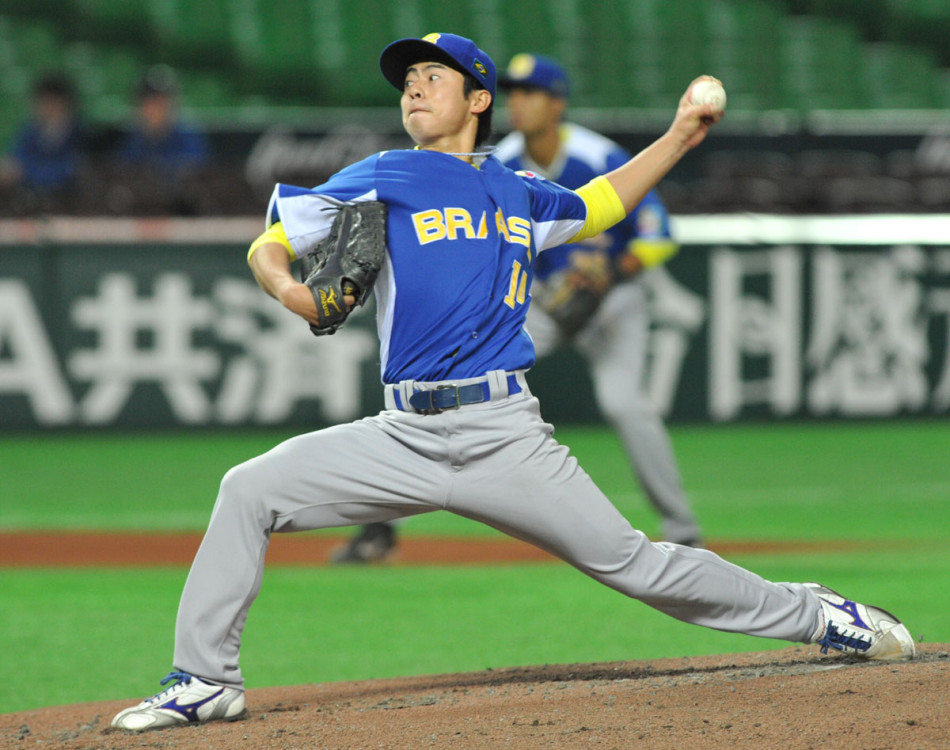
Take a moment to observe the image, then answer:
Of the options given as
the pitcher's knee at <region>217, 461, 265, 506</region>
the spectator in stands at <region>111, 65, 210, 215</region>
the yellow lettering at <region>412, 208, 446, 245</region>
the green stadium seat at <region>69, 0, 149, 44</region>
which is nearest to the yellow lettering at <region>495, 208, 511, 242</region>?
the yellow lettering at <region>412, 208, 446, 245</region>

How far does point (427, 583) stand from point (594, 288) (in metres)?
1.50

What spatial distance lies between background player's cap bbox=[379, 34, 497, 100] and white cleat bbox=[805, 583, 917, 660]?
1.60 meters

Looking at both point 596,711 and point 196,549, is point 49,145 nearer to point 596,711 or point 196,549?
point 196,549

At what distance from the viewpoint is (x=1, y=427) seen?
392 inches

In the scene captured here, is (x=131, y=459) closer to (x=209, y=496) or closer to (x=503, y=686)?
(x=209, y=496)

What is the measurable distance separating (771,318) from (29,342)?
5.27m

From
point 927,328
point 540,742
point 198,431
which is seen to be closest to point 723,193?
point 927,328

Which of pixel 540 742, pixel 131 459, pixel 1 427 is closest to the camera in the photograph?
pixel 540 742

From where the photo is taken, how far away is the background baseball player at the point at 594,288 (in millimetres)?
6121

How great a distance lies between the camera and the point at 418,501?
3.48 meters

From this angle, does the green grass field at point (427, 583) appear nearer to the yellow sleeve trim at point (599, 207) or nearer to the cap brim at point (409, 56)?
the yellow sleeve trim at point (599, 207)

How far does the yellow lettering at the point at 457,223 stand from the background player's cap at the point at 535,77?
9.28ft

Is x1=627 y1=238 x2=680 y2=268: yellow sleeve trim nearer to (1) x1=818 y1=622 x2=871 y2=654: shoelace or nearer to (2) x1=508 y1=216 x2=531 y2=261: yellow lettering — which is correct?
(2) x1=508 y1=216 x2=531 y2=261: yellow lettering

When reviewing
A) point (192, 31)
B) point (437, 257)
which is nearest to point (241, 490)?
point (437, 257)
